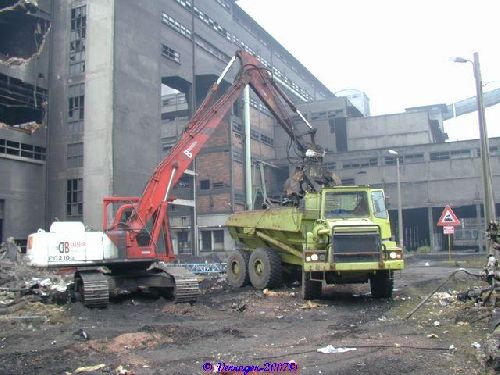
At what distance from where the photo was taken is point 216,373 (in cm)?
613

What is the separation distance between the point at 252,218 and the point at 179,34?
28588mm

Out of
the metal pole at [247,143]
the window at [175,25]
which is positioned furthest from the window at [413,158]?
the window at [175,25]

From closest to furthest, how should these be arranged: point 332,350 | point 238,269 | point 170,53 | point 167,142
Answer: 1. point 332,350
2. point 238,269
3. point 170,53
4. point 167,142

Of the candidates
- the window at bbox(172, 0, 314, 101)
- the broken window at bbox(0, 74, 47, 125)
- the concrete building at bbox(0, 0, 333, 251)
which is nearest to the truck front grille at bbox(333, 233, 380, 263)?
Answer: the concrete building at bbox(0, 0, 333, 251)

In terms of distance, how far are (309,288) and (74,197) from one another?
2462 centimetres

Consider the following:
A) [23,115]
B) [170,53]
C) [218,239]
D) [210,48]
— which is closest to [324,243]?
[23,115]

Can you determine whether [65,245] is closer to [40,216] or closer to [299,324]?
[299,324]

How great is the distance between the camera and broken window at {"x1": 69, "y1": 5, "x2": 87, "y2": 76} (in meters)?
34.0

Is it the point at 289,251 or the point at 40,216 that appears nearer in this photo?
the point at 289,251

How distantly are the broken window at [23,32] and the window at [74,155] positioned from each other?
251 inches

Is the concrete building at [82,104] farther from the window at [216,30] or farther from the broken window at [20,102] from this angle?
the window at [216,30]

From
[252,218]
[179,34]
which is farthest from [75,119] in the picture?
[252,218]

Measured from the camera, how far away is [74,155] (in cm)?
3356

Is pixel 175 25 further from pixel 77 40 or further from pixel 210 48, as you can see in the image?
pixel 77 40
